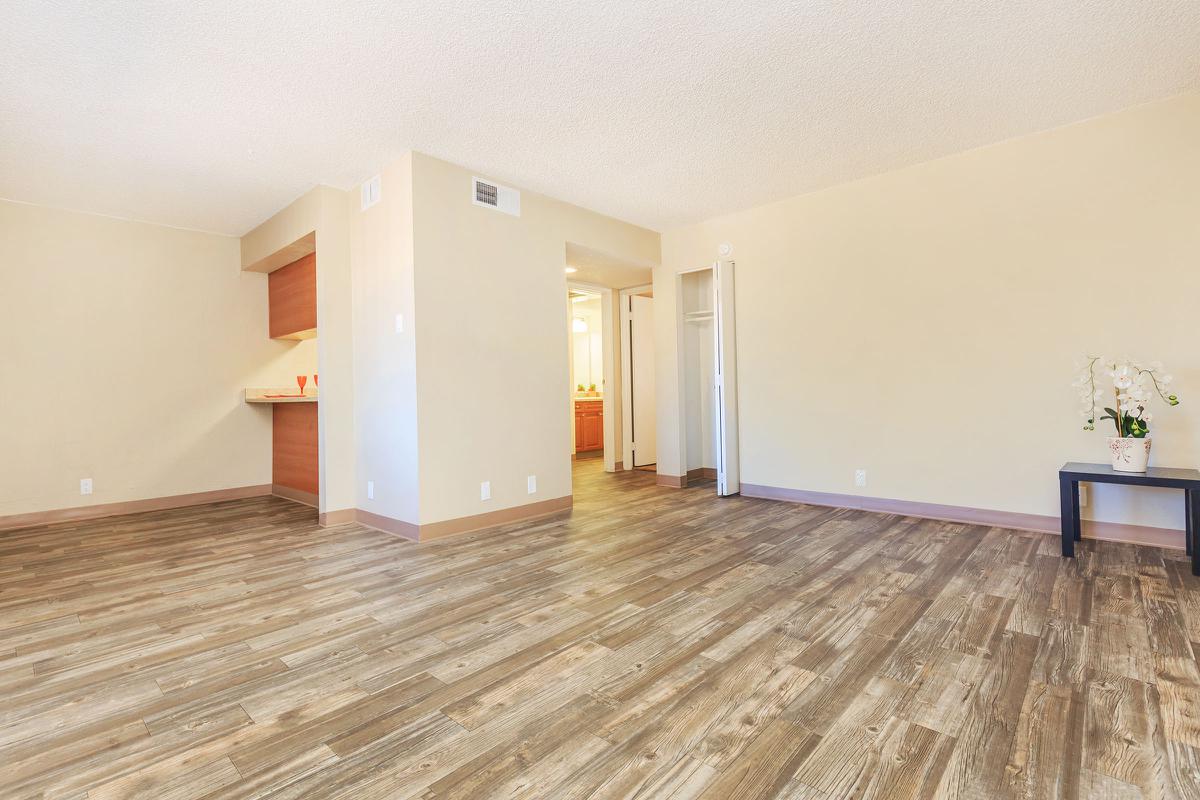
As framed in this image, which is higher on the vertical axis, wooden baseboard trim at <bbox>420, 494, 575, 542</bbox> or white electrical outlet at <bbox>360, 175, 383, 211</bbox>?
white electrical outlet at <bbox>360, 175, 383, 211</bbox>

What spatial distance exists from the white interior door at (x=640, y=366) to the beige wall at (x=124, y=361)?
4.04 metres

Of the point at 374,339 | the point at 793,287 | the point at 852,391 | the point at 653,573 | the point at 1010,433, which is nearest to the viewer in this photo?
the point at 653,573

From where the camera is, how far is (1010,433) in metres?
3.89

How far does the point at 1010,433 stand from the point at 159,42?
5393 millimetres

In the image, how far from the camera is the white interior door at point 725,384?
5125mm

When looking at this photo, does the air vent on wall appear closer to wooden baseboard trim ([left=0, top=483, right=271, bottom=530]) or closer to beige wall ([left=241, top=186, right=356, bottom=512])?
beige wall ([left=241, top=186, right=356, bottom=512])

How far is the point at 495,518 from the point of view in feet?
→ 13.9

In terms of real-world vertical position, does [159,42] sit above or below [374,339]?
above

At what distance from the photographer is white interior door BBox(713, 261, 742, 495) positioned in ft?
16.8

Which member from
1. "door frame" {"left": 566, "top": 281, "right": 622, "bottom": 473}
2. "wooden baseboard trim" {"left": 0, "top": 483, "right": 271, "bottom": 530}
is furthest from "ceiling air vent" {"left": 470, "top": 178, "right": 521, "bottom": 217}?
"wooden baseboard trim" {"left": 0, "top": 483, "right": 271, "bottom": 530}

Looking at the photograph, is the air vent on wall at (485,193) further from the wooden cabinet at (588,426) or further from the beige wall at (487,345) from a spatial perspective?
the wooden cabinet at (588,426)

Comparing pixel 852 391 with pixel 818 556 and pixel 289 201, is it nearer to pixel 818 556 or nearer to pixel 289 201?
pixel 818 556

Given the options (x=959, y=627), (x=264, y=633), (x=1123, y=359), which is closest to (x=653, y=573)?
(x=959, y=627)

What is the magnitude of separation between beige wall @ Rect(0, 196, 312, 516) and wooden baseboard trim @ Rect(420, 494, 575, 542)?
3191 millimetres
